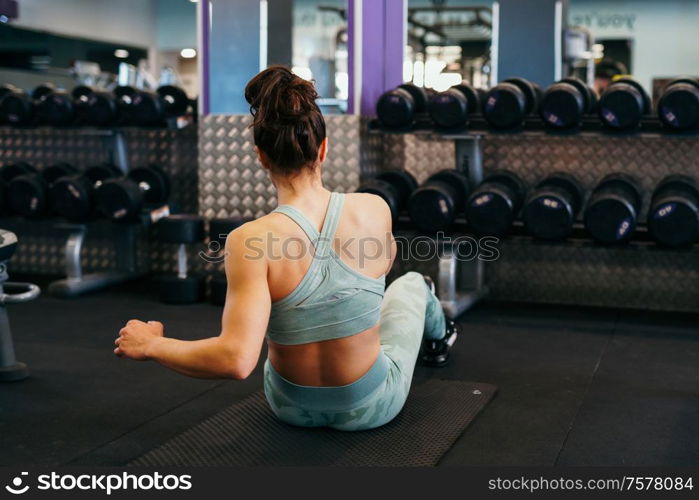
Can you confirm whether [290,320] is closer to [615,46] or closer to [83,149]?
[83,149]

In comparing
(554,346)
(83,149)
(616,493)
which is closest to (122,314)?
(83,149)

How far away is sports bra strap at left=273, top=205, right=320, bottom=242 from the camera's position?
66.2 inches

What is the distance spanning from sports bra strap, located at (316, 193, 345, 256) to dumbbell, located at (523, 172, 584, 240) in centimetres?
178

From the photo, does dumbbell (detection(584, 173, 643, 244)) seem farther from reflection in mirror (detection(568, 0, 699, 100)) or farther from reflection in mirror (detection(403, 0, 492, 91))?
reflection in mirror (detection(568, 0, 699, 100))

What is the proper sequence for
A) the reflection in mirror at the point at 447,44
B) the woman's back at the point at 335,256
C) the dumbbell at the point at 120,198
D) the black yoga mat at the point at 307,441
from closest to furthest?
the woman's back at the point at 335,256
the black yoga mat at the point at 307,441
the dumbbell at the point at 120,198
the reflection in mirror at the point at 447,44

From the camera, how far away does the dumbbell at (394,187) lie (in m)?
3.55

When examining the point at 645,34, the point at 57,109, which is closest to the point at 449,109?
the point at 57,109

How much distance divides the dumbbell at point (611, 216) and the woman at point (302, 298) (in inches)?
60.9

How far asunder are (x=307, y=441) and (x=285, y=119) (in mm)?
760

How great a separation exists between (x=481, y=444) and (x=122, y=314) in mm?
2096

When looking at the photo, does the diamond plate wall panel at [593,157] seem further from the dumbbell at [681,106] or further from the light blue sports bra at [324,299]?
the light blue sports bra at [324,299]

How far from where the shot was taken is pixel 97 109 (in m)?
4.13

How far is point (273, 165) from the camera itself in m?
1.68

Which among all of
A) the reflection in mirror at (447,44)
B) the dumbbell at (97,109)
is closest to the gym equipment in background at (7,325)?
the dumbbell at (97,109)
